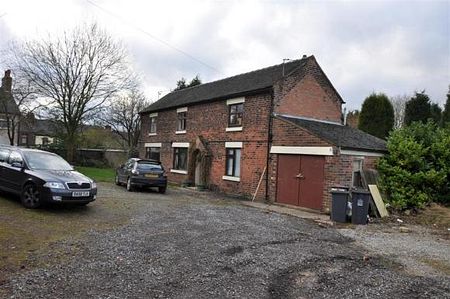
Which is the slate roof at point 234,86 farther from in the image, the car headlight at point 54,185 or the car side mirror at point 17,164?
the car side mirror at point 17,164

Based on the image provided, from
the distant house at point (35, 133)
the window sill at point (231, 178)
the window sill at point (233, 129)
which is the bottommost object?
the window sill at point (231, 178)

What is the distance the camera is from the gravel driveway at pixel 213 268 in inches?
216

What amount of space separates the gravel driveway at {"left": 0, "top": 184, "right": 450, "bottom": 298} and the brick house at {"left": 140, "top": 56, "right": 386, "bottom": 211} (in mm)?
5843

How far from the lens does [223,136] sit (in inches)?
843

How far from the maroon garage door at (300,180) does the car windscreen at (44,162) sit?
8.84 m

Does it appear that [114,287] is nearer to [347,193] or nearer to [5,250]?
[5,250]

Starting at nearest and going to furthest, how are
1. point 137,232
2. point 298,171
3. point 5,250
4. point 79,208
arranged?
point 5,250 < point 137,232 < point 79,208 < point 298,171

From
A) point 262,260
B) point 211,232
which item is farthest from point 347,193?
point 262,260

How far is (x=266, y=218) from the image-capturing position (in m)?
12.8

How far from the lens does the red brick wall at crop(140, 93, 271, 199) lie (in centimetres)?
1891

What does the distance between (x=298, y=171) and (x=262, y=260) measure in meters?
9.62

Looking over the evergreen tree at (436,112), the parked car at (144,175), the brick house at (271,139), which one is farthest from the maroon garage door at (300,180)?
the evergreen tree at (436,112)

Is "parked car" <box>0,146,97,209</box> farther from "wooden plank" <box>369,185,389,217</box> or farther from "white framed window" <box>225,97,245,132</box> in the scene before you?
"white framed window" <box>225,97,245,132</box>

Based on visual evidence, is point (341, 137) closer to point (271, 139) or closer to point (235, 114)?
point (271, 139)
